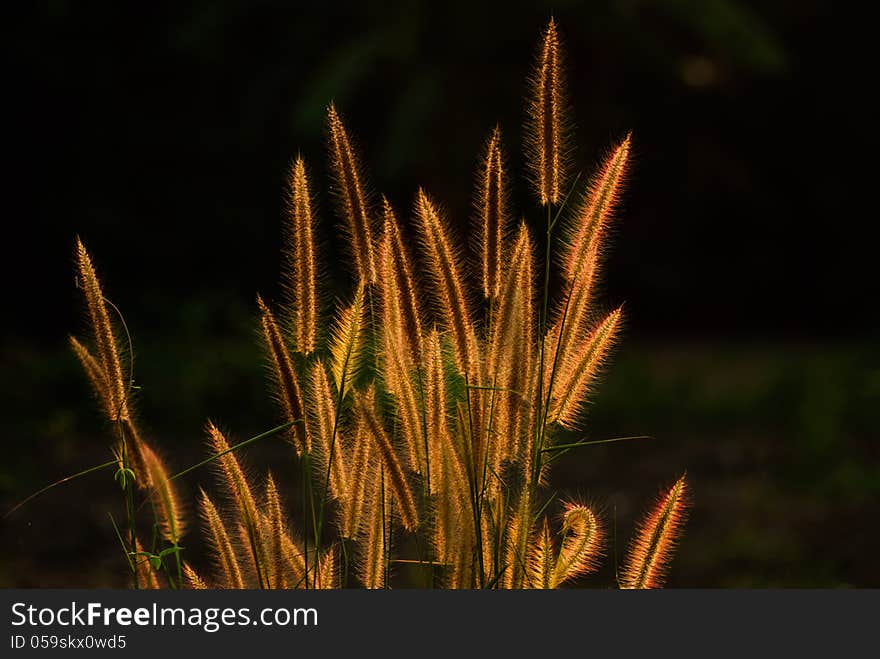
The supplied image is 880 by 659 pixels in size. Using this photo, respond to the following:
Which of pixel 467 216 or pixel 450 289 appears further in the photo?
pixel 467 216

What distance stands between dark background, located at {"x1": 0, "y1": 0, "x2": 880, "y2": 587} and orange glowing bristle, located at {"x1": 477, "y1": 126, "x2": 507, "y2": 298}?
88.5 inches

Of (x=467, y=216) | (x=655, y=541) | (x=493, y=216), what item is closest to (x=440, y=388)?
(x=493, y=216)

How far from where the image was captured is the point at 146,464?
57.3 inches

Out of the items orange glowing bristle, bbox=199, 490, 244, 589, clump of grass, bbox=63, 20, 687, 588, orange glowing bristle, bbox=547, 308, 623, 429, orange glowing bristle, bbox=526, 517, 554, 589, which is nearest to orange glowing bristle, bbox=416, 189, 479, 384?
clump of grass, bbox=63, 20, 687, 588

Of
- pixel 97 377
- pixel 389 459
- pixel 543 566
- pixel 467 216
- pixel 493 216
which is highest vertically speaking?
pixel 467 216

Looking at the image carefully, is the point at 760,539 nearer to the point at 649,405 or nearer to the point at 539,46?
the point at 649,405

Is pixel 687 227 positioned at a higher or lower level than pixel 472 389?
higher

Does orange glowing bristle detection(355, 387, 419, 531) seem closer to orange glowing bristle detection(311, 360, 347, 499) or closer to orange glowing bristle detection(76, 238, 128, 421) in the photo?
orange glowing bristle detection(311, 360, 347, 499)

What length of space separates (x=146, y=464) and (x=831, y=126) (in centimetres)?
952

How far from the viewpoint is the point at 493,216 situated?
4.66 ft

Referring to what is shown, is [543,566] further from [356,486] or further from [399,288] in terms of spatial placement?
[399,288]

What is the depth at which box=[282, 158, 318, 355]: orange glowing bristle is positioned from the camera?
1.41m

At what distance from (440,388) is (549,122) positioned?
0.34m

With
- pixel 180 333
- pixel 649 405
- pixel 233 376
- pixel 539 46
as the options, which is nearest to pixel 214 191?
pixel 180 333
